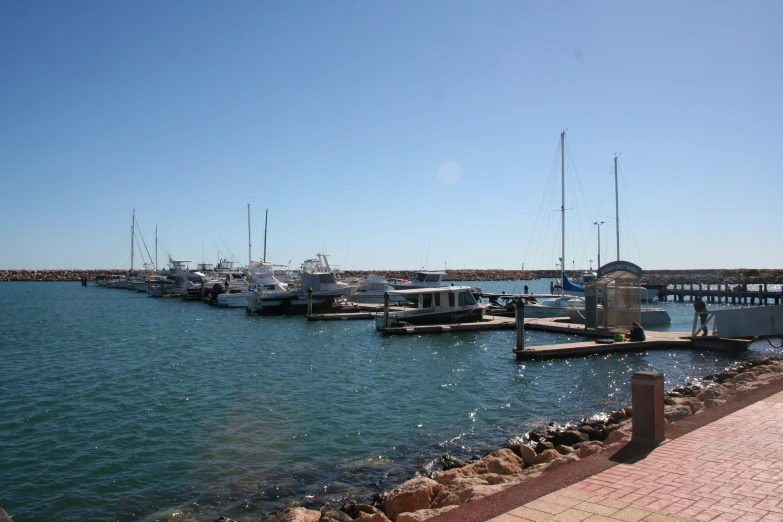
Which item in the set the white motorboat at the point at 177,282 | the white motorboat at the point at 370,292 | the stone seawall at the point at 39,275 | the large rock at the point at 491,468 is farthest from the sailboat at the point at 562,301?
the stone seawall at the point at 39,275

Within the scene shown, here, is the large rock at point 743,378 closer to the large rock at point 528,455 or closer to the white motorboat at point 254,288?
the large rock at point 528,455

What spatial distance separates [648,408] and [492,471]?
9.89 feet

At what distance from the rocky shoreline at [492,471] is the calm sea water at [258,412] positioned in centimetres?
100

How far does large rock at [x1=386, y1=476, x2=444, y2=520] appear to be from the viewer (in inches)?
343

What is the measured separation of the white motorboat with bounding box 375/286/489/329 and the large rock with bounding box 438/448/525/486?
71.1 ft

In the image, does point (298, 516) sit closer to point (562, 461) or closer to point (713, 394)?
point (562, 461)

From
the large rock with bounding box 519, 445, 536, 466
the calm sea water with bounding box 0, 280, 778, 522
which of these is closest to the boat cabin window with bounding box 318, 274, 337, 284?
the calm sea water with bounding box 0, 280, 778, 522

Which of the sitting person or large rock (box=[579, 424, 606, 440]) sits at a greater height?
the sitting person

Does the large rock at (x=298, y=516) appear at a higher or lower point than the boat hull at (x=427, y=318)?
lower

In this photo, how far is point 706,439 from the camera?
28.8ft

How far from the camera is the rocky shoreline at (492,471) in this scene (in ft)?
28.0

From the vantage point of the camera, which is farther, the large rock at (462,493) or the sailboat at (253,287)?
the sailboat at (253,287)

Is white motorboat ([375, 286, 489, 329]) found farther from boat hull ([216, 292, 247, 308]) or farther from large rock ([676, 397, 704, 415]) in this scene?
boat hull ([216, 292, 247, 308])

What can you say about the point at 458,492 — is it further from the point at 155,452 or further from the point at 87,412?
the point at 87,412
